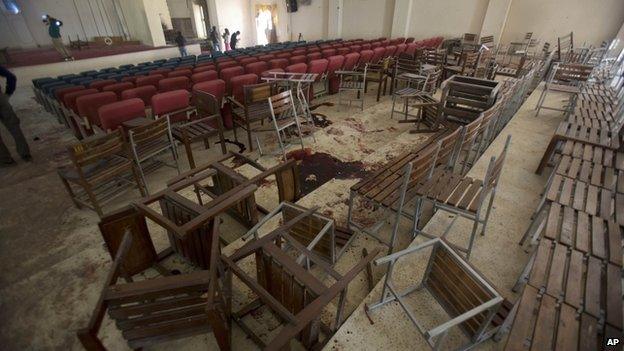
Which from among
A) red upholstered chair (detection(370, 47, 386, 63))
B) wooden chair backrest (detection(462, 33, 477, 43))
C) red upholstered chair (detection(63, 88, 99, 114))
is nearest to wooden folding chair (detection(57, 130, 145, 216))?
red upholstered chair (detection(63, 88, 99, 114))

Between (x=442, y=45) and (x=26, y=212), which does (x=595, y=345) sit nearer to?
(x=26, y=212)

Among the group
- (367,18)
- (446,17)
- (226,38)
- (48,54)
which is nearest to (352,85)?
(446,17)

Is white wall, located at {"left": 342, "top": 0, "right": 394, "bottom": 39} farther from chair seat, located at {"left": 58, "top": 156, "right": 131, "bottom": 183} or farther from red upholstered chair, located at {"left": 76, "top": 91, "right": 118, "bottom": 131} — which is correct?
chair seat, located at {"left": 58, "top": 156, "right": 131, "bottom": 183}

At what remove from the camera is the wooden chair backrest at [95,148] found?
229cm

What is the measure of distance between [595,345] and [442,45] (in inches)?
440

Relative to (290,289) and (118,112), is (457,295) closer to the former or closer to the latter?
(290,289)

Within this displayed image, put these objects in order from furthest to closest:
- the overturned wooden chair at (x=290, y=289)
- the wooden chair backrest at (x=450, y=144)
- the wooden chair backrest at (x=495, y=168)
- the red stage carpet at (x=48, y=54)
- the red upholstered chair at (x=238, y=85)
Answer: the red stage carpet at (x=48, y=54)
the red upholstered chair at (x=238, y=85)
the wooden chair backrest at (x=450, y=144)
the wooden chair backrest at (x=495, y=168)
the overturned wooden chair at (x=290, y=289)

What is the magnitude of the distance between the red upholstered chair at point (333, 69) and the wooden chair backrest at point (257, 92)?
2495mm

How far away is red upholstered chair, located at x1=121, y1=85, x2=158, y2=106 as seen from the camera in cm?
364

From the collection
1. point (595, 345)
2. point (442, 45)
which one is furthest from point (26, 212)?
point (442, 45)

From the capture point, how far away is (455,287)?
140 cm

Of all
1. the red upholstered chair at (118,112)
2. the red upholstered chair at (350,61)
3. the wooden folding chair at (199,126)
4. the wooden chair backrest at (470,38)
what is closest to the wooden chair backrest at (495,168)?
the wooden folding chair at (199,126)

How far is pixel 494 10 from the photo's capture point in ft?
30.4

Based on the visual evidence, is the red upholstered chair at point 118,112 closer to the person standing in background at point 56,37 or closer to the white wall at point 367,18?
the person standing in background at point 56,37
